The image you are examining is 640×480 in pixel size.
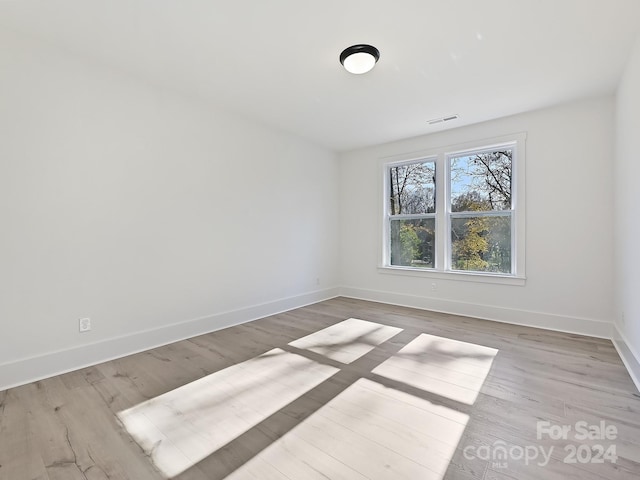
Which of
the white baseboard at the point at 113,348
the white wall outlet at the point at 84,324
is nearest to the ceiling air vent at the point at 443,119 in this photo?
the white baseboard at the point at 113,348

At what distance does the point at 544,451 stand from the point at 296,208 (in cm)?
395

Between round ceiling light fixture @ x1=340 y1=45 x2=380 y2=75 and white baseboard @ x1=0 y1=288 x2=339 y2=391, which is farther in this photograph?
round ceiling light fixture @ x1=340 y1=45 x2=380 y2=75

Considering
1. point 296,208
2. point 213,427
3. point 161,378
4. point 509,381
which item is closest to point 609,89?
point 509,381

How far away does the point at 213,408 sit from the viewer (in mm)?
2070

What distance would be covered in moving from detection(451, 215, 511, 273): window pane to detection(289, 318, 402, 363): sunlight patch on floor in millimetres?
1595

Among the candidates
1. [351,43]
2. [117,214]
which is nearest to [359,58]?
[351,43]

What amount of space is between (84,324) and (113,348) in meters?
0.35

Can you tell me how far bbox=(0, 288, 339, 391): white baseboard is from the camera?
237 centimetres

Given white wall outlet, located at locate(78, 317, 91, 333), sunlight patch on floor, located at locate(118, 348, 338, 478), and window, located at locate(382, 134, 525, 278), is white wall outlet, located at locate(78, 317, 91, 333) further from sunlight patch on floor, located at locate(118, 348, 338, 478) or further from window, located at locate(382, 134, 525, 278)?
window, located at locate(382, 134, 525, 278)

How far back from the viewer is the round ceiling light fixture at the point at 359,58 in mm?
2498

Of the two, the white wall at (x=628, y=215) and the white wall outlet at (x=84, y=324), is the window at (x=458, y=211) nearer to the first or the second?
the white wall at (x=628, y=215)

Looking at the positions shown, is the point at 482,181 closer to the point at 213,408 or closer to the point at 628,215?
the point at 628,215

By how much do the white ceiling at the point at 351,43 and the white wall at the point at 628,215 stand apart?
1.03ft

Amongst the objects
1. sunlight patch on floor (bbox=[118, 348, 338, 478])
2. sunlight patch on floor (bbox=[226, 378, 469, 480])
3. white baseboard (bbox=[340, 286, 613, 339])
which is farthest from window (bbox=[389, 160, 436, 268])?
sunlight patch on floor (bbox=[226, 378, 469, 480])
